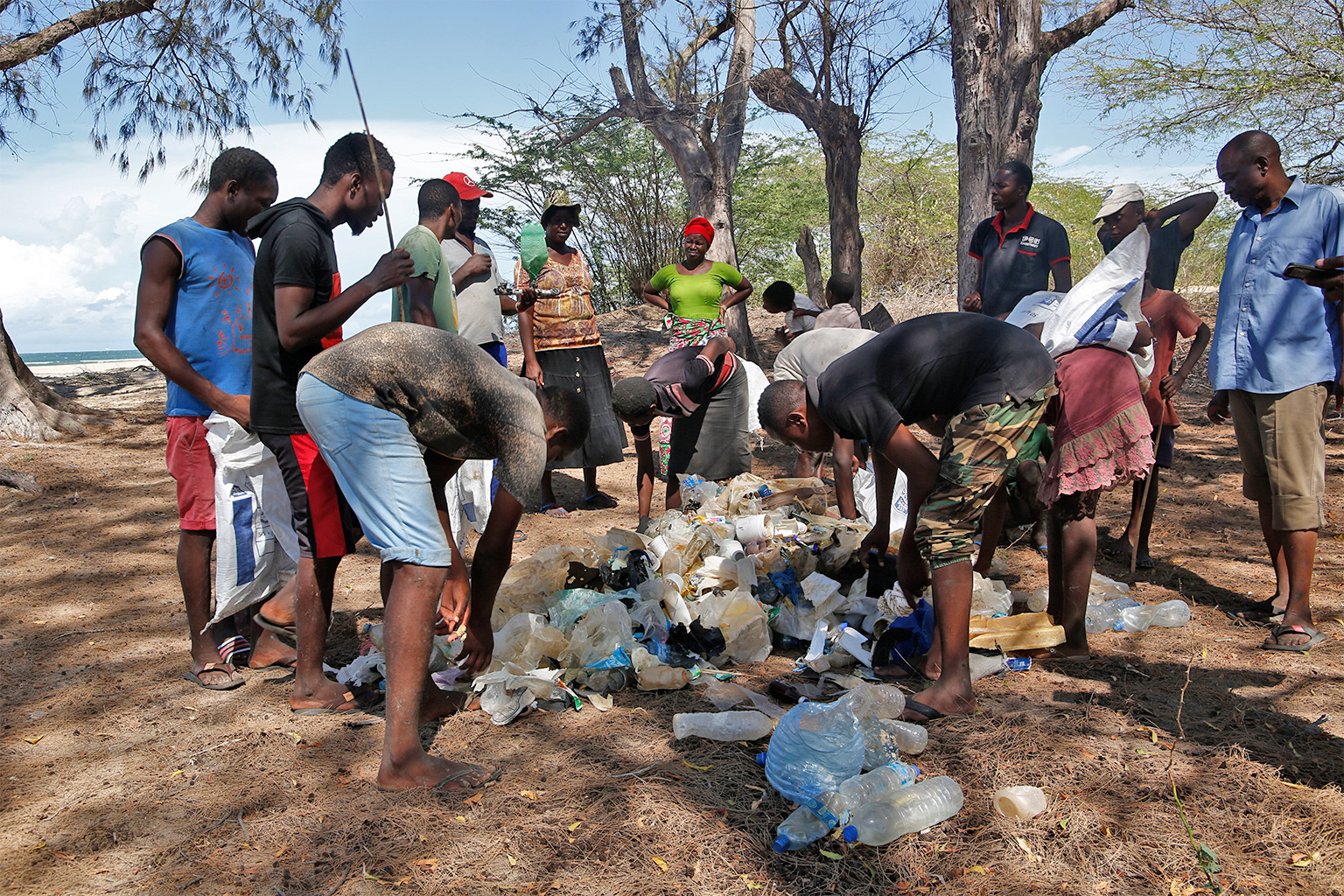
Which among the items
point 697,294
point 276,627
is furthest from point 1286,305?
point 276,627

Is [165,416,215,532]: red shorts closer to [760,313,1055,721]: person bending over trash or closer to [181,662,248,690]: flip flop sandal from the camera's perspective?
[181,662,248,690]: flip flop sandal

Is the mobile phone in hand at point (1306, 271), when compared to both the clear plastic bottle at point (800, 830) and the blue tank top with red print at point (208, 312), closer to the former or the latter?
the clear plastic bottle at point (800, 830)

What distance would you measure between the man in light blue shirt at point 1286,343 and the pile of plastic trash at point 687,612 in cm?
60

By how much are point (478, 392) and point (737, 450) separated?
3415 millimetres

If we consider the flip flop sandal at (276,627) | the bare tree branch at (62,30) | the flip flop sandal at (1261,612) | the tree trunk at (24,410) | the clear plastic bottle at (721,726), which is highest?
the bare tree branch at (62,30)

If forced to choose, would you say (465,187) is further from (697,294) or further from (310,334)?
(310,334)

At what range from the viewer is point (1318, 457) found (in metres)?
3.48

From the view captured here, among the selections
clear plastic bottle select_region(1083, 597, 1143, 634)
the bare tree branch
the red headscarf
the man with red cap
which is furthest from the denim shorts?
the bare tree branch

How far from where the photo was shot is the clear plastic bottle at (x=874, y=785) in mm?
2203

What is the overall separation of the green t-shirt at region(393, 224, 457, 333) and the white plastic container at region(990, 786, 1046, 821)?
2.53m

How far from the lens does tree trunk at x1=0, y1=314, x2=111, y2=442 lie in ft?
24.3

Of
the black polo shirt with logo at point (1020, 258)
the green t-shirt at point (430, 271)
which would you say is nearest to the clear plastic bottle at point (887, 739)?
the green t-shirt at point (430, 271)

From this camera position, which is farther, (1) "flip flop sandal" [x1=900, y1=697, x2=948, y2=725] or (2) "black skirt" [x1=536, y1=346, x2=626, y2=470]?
(2) "black skirt" [x1=536, y1=346, x2=626, y2=470]

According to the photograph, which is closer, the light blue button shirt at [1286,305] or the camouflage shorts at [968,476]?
the camouflage shorts at [968,476]
